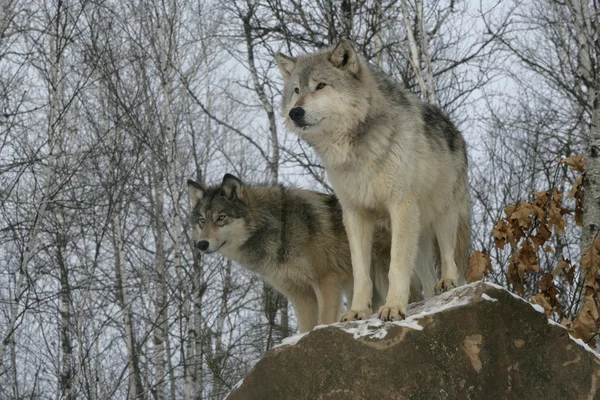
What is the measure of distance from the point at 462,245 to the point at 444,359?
1.97 meters

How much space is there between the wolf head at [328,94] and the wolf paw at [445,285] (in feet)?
4.85

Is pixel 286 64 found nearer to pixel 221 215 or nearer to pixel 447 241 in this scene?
pixel 447 241

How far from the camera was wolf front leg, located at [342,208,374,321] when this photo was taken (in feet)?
16.7

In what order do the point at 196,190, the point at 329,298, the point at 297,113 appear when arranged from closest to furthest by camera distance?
the point at 297,113, the point at 329,298, the point at 196,190

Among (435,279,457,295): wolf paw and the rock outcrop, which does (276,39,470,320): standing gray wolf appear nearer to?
the rock outcrop

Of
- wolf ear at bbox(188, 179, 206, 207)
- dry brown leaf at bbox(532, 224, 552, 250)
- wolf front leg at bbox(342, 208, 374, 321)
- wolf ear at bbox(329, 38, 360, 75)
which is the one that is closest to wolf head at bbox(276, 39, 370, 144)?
wolf ear at bbox(329, 38, 360, 75)

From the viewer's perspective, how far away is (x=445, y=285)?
5.67m

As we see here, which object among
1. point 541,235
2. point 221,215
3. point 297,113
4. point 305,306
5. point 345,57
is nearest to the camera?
point 297,113

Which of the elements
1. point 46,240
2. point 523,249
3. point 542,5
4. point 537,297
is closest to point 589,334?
point 537,297

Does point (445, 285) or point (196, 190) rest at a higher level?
point (196, 190)

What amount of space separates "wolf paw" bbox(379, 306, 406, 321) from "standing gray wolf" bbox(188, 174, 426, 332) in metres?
1.87

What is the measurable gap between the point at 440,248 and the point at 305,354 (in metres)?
1.86

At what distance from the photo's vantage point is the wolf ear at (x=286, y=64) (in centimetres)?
546

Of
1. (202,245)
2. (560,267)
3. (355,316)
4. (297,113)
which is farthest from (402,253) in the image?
(202,245)
